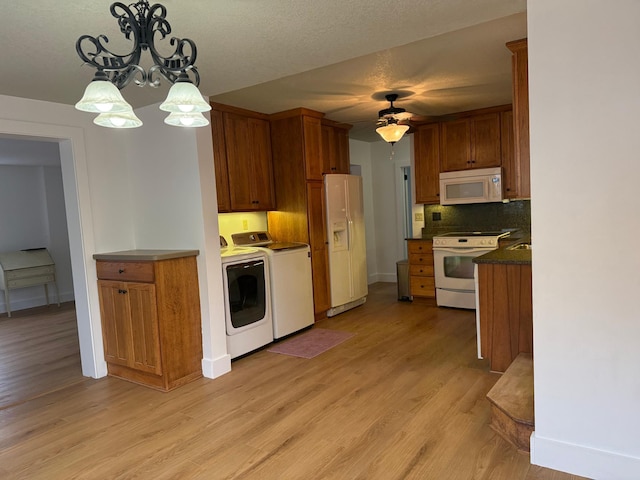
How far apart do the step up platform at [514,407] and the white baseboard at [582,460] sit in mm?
90

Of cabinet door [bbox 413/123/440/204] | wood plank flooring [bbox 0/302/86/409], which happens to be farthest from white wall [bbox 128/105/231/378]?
cabinet door [bbox 413/123/440/204]

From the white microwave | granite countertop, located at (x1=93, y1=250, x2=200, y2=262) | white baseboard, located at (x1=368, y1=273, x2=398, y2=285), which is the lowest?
white baseboard, located at (x1=368, y1=273, x2=398, y2=285)

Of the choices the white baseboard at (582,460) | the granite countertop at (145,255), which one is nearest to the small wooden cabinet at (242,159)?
the granite countertop at (145,255)

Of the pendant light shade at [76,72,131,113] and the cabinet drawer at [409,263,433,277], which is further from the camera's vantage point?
the cabinet drawer at [409,263,433,277]

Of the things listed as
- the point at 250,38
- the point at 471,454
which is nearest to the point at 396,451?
the point at 471,454

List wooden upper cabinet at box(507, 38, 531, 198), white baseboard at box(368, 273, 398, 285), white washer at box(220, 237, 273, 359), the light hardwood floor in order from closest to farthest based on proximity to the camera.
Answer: the light hardwood floor → wooden upper cabinet at box(507, 38, 531, 198) → white washer at box(220, 237, 273, 359) → white baseboard at box(368, 273, 398, 285)

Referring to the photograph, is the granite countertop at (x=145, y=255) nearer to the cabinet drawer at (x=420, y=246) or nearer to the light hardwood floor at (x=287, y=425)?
the light hardwood floor at (x=287, y=425)

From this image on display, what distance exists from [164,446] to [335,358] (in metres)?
1.59

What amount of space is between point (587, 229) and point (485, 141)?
3.54 metres

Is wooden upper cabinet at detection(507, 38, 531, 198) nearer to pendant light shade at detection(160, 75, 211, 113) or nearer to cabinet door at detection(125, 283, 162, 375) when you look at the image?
pendant light shade at detection(160, 75, 211, 113)

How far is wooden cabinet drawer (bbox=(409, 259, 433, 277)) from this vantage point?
17.2ft

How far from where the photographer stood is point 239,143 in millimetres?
4379

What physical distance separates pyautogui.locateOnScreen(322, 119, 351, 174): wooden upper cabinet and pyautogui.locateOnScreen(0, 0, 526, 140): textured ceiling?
3.60ft

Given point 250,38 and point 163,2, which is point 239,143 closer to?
point 250,38
